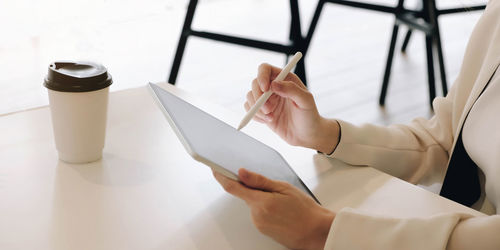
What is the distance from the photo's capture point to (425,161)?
98cm

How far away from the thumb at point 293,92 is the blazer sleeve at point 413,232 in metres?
0.23

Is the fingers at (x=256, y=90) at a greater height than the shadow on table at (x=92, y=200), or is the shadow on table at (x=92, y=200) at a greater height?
the fingers at (x=256, y=90)

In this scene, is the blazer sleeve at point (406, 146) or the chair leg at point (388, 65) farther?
the chair leg at point (388, 65)

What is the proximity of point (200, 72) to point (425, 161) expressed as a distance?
203cm

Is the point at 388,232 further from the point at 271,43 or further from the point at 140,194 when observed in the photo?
the point at 271,43

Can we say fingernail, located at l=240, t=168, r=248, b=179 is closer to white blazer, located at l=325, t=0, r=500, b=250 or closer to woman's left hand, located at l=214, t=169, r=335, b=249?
woman's left hand, located at l=214, t=169, r=335, b=249

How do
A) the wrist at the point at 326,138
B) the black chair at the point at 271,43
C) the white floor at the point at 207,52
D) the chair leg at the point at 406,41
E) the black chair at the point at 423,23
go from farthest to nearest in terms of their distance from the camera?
the chair leg at the point at 406,41 < the white floor at the point at 207,52 < the black chair at the point at 423,23 < the black chair at the point at 271,43 < the wrist at the point at 326,138

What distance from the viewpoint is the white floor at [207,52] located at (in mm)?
2666

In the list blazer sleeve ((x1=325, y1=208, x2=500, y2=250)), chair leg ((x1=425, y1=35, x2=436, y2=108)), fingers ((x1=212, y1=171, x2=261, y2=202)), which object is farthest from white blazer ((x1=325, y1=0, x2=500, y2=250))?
chair leg ((x1=425, y1=35, x2=436, y2=108))

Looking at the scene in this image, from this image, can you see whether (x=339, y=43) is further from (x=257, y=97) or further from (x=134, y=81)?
(x=257, y=97)

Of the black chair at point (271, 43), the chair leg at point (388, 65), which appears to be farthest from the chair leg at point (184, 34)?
the chair leg at point (388, 65)

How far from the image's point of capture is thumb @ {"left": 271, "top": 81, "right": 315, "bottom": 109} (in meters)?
0.84

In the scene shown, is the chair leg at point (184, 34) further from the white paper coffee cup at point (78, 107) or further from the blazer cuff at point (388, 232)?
the blazer cuff at point (388, 232)

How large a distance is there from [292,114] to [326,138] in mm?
68
